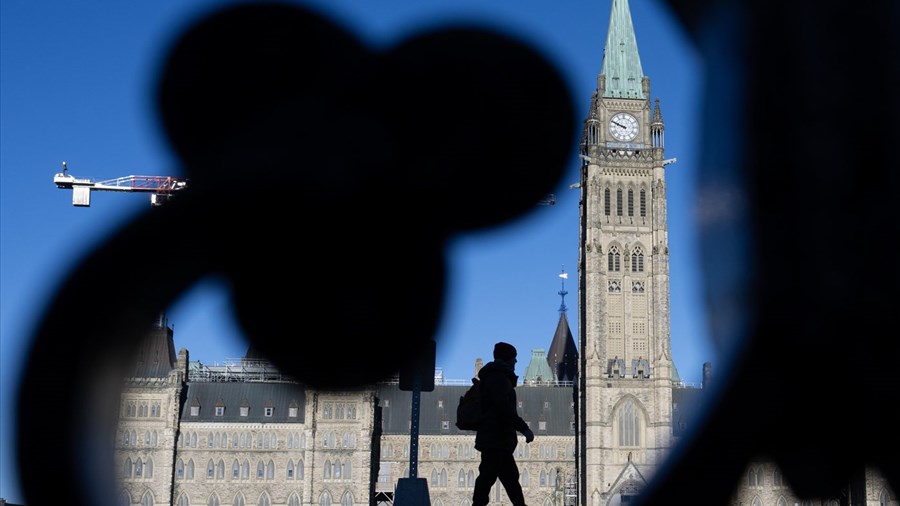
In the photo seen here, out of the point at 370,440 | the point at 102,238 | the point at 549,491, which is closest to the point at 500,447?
the point at 102,238

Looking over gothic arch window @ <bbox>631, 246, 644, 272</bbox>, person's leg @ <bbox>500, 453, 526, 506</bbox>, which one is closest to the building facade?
gothic arch window @ <bbox>631, 246, 644, 272</bbox>

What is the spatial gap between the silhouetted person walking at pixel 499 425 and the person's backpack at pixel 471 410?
0.10 feet

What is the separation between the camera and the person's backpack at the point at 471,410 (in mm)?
4141

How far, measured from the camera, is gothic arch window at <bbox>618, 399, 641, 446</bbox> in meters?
56.8

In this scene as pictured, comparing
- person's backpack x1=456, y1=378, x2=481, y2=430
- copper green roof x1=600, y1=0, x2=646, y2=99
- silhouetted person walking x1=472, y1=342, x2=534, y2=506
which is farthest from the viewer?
copper green roof x1=600, y1=0, x2=646, y2=99

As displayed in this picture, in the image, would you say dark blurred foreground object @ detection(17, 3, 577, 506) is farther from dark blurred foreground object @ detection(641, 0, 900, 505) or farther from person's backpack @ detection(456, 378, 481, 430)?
person's backpack @ detection(456, 378, 481, 430)

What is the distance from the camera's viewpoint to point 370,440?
5541 centimetres

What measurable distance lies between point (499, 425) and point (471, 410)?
0.46ft

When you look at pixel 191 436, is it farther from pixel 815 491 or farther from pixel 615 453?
pixel 815 491

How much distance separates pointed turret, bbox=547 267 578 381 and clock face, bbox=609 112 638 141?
21.6 metres

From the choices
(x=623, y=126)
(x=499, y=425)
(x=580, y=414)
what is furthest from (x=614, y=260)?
(x=499, y=425)

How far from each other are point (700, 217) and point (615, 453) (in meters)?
55.9

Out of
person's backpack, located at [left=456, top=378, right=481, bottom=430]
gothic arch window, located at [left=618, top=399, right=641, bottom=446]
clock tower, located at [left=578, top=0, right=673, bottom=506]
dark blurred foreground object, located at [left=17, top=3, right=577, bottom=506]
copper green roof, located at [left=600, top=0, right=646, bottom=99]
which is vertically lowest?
person's backpack, located at [left=456, top=378, right=481, bottom=430]

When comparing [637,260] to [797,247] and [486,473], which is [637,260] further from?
[797,247]
